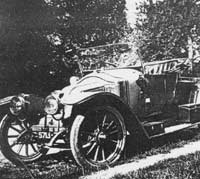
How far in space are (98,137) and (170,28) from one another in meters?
15.3

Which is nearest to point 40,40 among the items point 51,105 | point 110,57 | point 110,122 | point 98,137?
point 110,57

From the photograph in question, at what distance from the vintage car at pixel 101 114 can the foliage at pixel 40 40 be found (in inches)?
171

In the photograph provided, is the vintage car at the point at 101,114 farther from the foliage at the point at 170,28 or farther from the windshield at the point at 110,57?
the foliage at the point at 170,28

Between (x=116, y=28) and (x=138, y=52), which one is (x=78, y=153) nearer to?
(x=138, y=52)

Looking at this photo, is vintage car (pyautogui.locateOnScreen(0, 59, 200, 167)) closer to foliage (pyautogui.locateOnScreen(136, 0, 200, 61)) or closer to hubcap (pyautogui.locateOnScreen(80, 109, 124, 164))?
hubcap (pyautogui.locateOnScreen(80, 109, 124, 164))

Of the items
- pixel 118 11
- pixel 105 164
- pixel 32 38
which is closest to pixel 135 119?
pixel 105 164

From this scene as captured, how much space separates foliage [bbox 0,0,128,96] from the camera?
40.3 feet

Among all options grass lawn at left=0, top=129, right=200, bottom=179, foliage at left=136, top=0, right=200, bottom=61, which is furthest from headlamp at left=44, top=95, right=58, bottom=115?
foliage at left=136, top=0, right=200, bottom=61

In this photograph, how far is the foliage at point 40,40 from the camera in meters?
12.3

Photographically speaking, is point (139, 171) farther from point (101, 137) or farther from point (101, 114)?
point (101, 114)

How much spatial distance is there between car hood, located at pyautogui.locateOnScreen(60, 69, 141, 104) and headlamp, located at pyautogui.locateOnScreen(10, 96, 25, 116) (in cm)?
66

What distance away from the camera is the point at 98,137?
500 cm

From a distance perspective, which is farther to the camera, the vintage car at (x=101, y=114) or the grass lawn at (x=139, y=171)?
the vintage car at (x=101, y=114)

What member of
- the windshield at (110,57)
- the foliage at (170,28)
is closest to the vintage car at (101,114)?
the windshield at (110,57)
